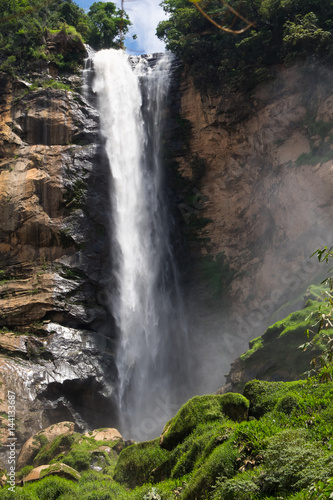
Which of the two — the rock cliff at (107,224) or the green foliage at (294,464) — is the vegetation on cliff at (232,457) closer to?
the green foliage at (294,464)

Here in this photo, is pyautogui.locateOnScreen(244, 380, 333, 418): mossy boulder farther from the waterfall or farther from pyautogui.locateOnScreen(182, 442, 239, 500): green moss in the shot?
the waterfall

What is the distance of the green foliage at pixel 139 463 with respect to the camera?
8.41 m

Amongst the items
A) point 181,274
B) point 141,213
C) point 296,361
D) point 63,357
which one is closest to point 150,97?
point 141,213

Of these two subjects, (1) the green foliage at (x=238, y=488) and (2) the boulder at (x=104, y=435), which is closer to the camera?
(1) the green foliage at (x=238, y=488)

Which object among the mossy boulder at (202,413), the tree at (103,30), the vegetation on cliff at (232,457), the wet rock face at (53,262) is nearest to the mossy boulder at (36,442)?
the wet rock face at (53,262)

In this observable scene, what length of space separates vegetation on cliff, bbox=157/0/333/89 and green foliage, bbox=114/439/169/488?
1662 centimetres

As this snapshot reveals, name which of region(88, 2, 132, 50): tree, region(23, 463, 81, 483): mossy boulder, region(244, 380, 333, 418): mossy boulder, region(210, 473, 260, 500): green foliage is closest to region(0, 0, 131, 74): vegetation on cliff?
region(88, 2, 132, 50): tree

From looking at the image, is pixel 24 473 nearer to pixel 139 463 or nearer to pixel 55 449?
pixel 55 449

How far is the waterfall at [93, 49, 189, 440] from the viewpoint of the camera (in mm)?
18016

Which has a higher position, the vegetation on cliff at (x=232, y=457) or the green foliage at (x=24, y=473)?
the green foliage at (x=24, y=473)

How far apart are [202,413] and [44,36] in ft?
76.9

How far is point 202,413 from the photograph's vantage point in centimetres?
836

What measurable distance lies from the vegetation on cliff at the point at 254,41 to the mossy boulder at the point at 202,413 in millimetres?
15995

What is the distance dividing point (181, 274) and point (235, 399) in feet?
44.1
